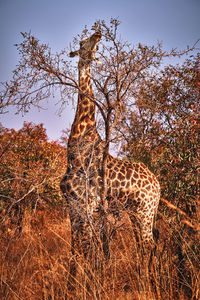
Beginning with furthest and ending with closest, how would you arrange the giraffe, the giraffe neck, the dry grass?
1. the giraffe neck
2. the giraffe
3. the dry grass

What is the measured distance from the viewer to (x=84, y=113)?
435cm

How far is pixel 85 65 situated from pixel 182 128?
7.61ft

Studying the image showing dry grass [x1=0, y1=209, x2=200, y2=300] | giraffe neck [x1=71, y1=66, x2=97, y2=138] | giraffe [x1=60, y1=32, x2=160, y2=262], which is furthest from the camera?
giraffe neck [x1=71, y1=66, x2=97, y2=138]

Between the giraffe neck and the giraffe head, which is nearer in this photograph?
the giraffe head

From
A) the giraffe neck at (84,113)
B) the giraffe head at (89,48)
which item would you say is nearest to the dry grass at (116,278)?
the giraffe neck at (84,113)

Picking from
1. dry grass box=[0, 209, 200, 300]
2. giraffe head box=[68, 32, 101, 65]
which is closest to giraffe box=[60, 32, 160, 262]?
giraffe head box=[68, 32, 101, 65]

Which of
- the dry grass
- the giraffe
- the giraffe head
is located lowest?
the dry grass

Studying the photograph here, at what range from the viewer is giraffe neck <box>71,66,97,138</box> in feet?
13.9

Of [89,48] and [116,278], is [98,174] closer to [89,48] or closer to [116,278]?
[116,278]

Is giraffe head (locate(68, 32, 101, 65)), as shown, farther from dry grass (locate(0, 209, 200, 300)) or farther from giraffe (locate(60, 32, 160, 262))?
dry grass (locate(0, 209, 200, 300))

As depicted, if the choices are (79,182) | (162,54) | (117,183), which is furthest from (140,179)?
(162,54)

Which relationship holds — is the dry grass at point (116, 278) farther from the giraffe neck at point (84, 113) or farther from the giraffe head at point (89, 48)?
the giraffe head at point (89, 48)

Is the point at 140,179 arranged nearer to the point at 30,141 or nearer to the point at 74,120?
the point at 74,120

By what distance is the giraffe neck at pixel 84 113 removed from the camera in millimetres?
4242
